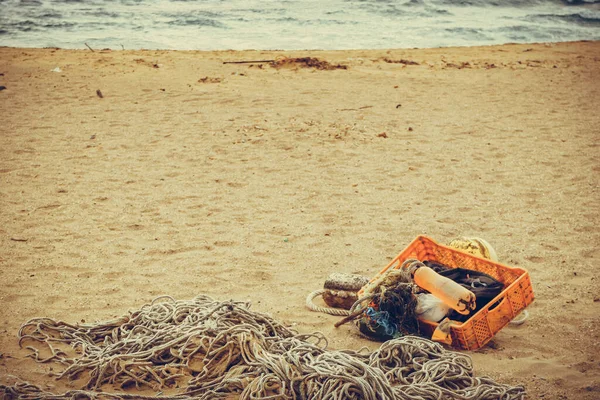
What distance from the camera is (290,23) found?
2184 cm

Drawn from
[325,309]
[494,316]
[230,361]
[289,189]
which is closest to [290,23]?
[289,189]

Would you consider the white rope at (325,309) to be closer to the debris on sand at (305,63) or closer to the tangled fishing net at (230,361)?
the tangled fishing net at (230,361)

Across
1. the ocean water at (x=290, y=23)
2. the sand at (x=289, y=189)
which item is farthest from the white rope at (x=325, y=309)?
the ocean water at (x=290, y=23)

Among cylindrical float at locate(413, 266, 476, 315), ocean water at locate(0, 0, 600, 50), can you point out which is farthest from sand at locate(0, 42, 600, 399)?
ocean water at locate(0, 0, 600, 50)

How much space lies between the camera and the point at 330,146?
328 inches

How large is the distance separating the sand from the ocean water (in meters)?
5.82

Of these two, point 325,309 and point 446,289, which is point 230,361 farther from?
point 446,289

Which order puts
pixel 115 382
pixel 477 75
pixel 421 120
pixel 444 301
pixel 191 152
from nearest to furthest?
pixel 115 382
pixel 444 301
pixel 191 152
pixel 421 120
pixel 477 75

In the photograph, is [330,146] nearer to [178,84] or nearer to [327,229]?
[327,229]

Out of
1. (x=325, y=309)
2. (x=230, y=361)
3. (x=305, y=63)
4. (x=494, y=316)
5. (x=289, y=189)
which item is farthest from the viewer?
(x=305, y=63)

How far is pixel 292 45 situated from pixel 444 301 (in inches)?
588

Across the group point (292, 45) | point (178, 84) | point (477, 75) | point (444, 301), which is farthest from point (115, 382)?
point (292, 45)

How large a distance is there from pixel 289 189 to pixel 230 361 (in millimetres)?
3665

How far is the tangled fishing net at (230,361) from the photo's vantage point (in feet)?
10.3
